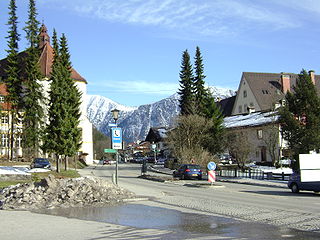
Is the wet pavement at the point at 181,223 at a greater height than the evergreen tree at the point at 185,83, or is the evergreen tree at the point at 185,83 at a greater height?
the evergreen tree at the point at 185,83

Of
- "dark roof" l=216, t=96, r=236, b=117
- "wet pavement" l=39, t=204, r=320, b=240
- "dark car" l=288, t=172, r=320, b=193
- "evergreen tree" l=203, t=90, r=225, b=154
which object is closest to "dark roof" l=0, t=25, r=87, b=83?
"dark roof" l=216, t=96, r=236, b=117

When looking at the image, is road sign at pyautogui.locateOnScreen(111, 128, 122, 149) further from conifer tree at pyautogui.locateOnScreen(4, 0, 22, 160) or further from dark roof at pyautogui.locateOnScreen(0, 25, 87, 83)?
dark roof at pyautogui.locateOnScreen(0, 25, 87, 83)

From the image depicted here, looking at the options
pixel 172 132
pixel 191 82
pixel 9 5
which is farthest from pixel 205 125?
pixel 9 5

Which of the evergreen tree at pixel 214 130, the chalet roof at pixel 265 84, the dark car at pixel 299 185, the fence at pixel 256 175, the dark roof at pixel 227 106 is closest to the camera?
the dark car at pixel 299 185

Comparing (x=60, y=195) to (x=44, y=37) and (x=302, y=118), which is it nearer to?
(x=302, y=118)

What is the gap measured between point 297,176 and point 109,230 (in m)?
15.4

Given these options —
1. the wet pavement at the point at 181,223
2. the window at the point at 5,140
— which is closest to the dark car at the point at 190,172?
the wet pavement at the point at 181,223

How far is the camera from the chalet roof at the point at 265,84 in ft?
264

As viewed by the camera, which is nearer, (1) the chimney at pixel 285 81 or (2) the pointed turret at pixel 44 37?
(1) the chimney at pixel 285 81

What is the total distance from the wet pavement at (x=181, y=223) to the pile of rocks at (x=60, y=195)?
1.20 m

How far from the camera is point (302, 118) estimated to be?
3247 cm

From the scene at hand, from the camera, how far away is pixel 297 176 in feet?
76.1

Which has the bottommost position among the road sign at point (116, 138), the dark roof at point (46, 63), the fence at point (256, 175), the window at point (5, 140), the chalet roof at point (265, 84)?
the fence at point (256, 175)

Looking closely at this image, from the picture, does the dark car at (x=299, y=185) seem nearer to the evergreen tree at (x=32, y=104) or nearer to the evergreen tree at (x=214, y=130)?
the evergreen tree at (x=214, y=130)
